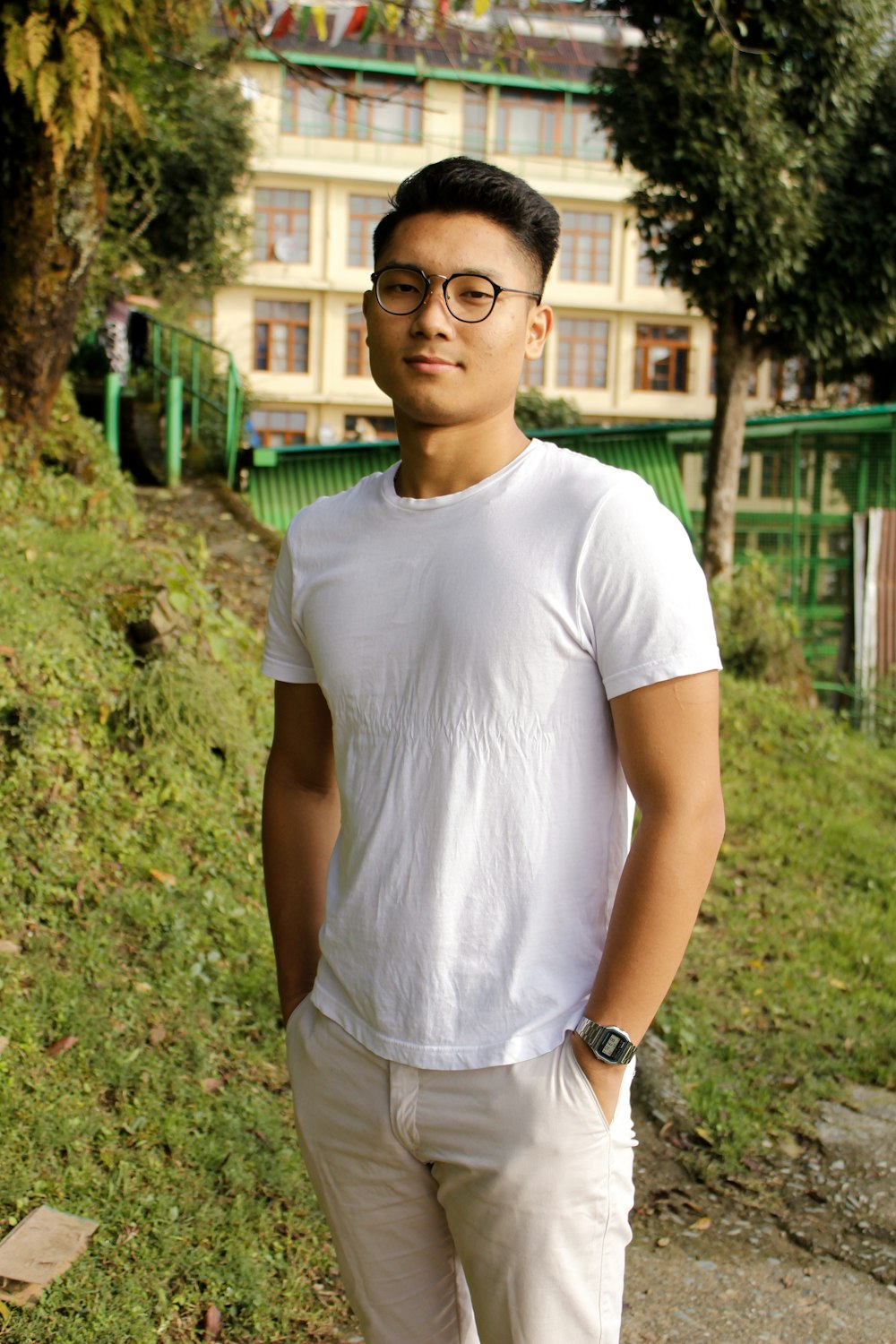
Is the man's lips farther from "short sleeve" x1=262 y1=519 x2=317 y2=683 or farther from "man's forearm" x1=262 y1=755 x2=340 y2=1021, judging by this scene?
"man's forearm" x1=262 y1=755 x2=340 y2=1021

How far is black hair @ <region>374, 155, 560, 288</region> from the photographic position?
1.85 m

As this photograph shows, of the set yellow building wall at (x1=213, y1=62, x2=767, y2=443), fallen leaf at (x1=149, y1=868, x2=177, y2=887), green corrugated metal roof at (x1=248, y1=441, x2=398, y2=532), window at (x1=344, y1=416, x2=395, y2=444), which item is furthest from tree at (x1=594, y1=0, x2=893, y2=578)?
window at (x1=344, y1=416, x2=395, y2=444)

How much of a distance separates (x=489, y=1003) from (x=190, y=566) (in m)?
6.69

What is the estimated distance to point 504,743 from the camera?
1771 millimetres

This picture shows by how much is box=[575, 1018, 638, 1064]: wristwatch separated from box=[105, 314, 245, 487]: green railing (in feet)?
38.8

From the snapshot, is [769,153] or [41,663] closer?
[41,663]

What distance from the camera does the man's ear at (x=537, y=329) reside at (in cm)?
199

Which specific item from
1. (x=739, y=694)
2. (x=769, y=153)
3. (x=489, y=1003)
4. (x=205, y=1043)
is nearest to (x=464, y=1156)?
(x=489, y=1003)

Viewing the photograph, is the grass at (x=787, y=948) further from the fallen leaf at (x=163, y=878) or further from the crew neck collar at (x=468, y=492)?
the crew neck collar at (x=468, y=492)

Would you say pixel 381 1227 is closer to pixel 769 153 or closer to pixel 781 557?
pixel 769 153

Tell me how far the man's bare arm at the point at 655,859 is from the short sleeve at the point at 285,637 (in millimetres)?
654

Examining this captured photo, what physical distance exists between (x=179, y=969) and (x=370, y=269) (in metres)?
33.2

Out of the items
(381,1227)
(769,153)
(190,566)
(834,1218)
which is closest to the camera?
(381,1227)

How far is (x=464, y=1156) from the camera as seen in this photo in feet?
5.78
